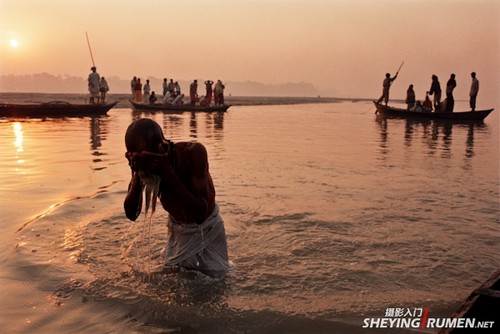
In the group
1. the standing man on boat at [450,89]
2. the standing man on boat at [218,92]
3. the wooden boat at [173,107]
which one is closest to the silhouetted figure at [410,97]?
the standing man on boat at [450,89]

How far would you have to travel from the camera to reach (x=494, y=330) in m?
2.46

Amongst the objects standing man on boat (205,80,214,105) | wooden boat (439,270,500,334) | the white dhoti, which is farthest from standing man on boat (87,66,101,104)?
wooden boat (439,270,500,334)

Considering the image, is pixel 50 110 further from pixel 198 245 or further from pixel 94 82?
pixel 198 245

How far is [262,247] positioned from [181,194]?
1.73m

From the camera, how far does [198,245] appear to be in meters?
3.44

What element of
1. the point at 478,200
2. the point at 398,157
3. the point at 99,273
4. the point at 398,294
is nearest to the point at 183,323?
the point at 99,273

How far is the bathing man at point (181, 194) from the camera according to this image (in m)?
2.86

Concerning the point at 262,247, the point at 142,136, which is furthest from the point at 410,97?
the point at 142,136

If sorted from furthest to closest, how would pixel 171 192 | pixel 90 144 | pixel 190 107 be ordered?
pixel 190 107 < pixel 90 144 < pixel 171 192

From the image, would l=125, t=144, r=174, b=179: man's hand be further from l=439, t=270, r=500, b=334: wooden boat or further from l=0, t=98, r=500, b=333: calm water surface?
l=439, t=270, r=500, b=334: wooden boat

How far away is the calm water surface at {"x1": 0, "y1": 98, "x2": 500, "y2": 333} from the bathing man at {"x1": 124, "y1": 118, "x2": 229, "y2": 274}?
0.69ft

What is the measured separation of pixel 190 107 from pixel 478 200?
21.2 metres

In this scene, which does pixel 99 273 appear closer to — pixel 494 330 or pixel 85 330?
pixel 85 330

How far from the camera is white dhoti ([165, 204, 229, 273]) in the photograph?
342 centimetres
